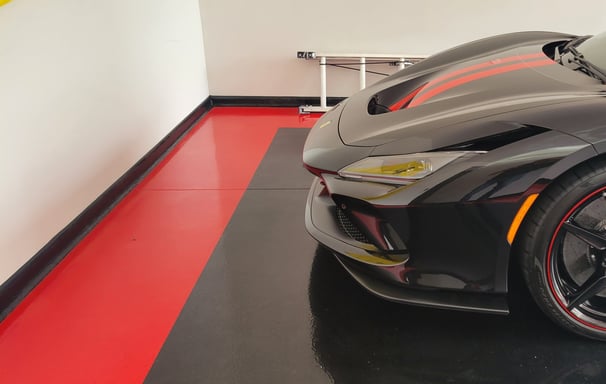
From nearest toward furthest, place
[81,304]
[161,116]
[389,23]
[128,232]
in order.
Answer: [81,304] → [128,232] → [161,116] → [389,23]

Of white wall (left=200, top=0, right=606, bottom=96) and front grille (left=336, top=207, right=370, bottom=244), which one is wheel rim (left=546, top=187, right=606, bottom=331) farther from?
white wall (left=200, top=0, right=606, bottom=96)

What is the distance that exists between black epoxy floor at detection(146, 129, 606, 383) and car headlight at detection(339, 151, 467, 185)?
1.95 ft

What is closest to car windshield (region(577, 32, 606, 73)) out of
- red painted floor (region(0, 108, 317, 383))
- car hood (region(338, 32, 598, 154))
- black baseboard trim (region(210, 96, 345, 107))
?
car hood (region(338, 32, 598, 154))

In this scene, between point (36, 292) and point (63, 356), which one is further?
point (36, 292)

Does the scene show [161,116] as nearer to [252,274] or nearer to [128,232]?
[128,232]

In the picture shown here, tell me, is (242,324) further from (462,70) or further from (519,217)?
(462,70)

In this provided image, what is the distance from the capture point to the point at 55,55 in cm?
228

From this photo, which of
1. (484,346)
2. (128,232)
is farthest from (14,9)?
(484,346)

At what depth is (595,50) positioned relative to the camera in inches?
71.3

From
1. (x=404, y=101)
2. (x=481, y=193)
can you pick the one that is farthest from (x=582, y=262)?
(x=404, y=101)

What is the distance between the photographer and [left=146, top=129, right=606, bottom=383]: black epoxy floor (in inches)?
60.7

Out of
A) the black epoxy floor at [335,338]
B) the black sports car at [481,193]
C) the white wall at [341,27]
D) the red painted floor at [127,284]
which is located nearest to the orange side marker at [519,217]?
the black sports car at [481,193]

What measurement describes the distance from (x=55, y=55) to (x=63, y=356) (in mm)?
1449

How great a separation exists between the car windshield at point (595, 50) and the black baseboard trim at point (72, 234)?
2.48 meters
